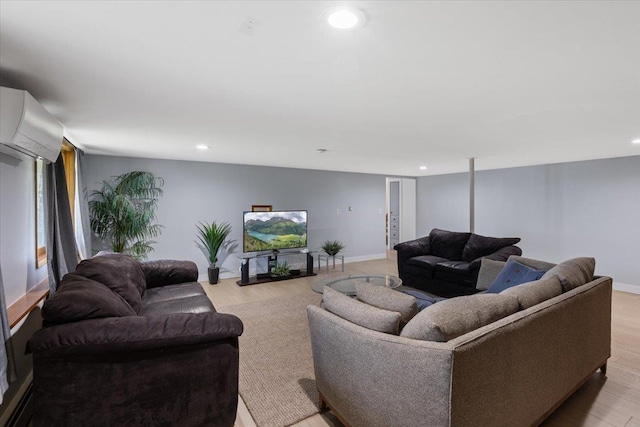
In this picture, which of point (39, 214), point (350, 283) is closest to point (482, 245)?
point (350, 283)

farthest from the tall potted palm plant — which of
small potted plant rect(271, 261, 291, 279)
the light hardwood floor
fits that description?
small potted plant rect(271, 261, 291, 279)

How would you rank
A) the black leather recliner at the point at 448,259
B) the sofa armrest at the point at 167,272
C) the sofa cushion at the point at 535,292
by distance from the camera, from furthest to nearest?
the black leather recliner at the point at 448,259 < the sofa armrest at the point at 167,272 < the sofa cushion at the point at 535,292

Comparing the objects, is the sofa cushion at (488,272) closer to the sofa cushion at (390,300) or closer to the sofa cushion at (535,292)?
the sofa cushion at (535,292)

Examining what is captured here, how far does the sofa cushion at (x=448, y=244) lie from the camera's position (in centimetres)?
489

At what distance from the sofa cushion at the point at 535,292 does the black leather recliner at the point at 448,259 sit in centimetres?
192

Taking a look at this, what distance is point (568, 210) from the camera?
5250 millimetres

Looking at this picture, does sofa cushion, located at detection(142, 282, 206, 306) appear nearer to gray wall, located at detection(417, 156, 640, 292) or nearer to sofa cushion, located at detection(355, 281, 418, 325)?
sofa cushion, located at detection(355, 281, 418, 325)

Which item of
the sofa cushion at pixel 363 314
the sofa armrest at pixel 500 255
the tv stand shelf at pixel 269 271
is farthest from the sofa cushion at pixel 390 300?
the tv stand shelf at pixel 269 271

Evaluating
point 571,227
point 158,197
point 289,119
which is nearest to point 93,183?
point 158,197

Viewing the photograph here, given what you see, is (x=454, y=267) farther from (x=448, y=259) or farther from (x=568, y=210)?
(x=568, y=210)

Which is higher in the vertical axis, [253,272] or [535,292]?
[535,292]

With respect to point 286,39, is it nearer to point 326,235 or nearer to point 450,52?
point 450,52

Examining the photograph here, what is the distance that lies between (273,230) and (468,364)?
474cm

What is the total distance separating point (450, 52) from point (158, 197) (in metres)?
4.81
